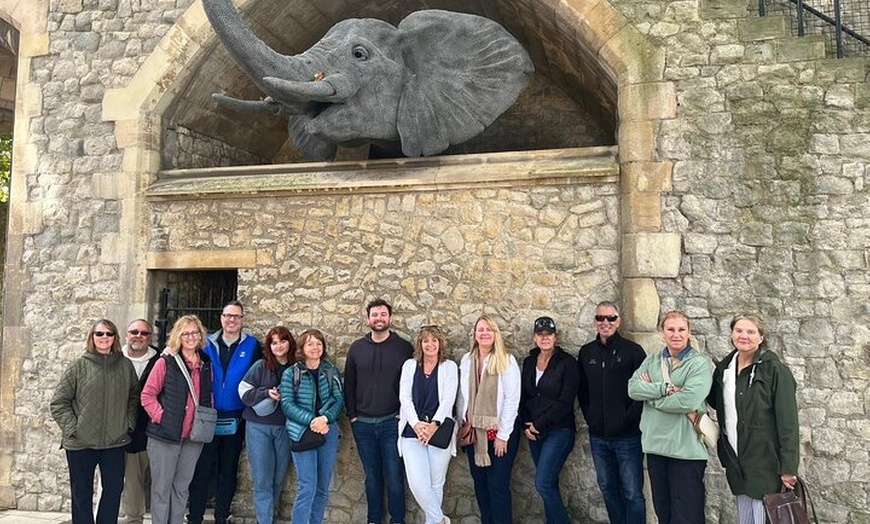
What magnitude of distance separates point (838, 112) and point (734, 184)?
75cm

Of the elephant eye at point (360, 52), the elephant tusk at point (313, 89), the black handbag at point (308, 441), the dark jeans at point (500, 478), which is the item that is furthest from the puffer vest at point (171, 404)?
the elephant eye at point (360, 52)

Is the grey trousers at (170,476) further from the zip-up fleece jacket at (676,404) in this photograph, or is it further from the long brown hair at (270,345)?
the zip-up fleece jacket at (676,404)

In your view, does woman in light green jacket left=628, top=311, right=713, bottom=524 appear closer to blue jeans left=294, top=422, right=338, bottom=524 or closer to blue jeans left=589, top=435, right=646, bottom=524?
blue jeans left=589, top=435, right=646, bottom=524

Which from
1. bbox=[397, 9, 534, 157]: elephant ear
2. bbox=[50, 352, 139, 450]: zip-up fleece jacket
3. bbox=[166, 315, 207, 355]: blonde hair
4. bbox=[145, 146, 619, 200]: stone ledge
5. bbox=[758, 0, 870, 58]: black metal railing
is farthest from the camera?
bbox=[397, 9, 534, 157]: elephant ear

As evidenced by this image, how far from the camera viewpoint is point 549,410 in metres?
3.99

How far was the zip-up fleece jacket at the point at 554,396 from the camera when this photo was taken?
3.99 metres

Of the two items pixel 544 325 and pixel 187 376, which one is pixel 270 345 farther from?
pixel 544 325

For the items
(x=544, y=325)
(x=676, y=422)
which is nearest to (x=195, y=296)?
(x=544, y=325)

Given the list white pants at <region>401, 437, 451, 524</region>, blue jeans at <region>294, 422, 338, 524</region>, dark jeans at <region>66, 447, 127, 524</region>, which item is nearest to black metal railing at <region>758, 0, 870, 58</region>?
white pants at <region>401, 437, 451, 524</region>

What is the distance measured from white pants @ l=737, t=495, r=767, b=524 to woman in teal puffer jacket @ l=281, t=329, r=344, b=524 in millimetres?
2295

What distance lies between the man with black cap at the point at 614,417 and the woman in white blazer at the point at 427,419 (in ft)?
2.73

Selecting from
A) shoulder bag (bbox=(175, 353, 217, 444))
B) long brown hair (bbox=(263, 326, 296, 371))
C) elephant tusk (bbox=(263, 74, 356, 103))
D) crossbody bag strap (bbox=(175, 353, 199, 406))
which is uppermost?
elephant tusk (bbox=(263, 74, 356, 103))

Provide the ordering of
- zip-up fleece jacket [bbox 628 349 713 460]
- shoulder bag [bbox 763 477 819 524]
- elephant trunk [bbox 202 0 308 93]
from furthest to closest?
elephant trunk [bbox 202 0 308 93] < zip-up fleece jacket [bbox 628 349 713 460] < shoulder bag [bbox 763 477 819 524]

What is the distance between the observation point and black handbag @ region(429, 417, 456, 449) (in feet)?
13.0
